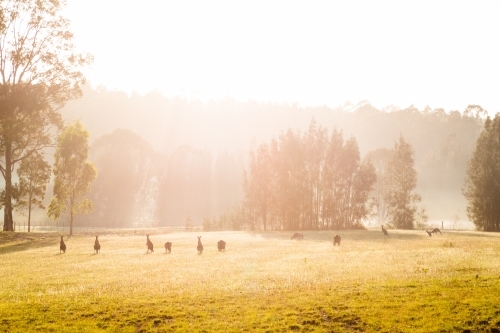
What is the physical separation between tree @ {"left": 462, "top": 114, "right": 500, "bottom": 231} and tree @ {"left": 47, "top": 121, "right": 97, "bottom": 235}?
68.8m

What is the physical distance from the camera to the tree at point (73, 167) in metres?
61.7

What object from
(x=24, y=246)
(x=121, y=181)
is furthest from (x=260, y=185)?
(x=121, y=181)

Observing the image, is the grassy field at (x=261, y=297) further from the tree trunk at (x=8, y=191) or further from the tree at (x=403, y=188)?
the tree at (x=403, y=188)

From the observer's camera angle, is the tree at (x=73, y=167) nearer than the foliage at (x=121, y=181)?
Yes

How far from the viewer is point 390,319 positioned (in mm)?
14625

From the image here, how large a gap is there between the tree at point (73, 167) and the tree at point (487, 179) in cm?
6876

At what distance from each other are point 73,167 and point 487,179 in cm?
7215

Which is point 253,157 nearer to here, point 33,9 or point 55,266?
point 33,9

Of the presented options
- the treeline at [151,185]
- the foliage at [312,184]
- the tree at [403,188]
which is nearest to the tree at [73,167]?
the foliage at [312,184]

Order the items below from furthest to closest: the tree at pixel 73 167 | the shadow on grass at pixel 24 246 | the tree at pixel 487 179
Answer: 1. the tree at pixel 487 179
2. the tree at pixel 73 167
3. the shadow on grass at pixel 24 246

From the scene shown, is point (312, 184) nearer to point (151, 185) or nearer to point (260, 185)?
point (260, 185)

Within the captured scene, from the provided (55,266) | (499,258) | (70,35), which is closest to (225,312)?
(55,266)

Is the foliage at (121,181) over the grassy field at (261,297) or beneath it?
over

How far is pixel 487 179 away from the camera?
7681cm
